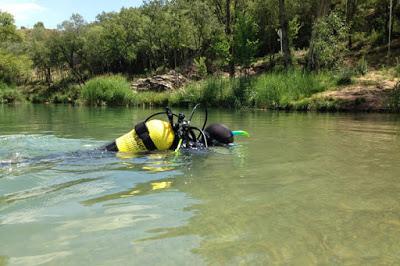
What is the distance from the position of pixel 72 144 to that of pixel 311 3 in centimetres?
3740

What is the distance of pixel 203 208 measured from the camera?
4527mm

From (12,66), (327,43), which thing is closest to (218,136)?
(327,43)

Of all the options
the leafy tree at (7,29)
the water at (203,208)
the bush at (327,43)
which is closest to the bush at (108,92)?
the bush at (327,43)

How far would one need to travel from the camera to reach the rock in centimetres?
4278

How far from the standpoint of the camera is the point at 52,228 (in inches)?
155

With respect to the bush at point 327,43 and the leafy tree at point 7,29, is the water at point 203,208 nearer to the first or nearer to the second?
the bush at point 327,43

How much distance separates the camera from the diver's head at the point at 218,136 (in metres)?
8.52

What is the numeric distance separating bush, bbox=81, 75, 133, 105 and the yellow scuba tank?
95.4ft

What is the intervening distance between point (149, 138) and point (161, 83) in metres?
35.7

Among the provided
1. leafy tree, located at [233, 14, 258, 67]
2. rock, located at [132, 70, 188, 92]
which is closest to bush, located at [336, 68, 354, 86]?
leafy tree, located at [233, 14, 258, 67]

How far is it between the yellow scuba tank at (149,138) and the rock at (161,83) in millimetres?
34353

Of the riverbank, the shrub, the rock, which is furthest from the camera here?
the shrub

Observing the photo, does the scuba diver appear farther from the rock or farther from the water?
the rock

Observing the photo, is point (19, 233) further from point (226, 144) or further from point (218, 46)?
point (218, 46)
